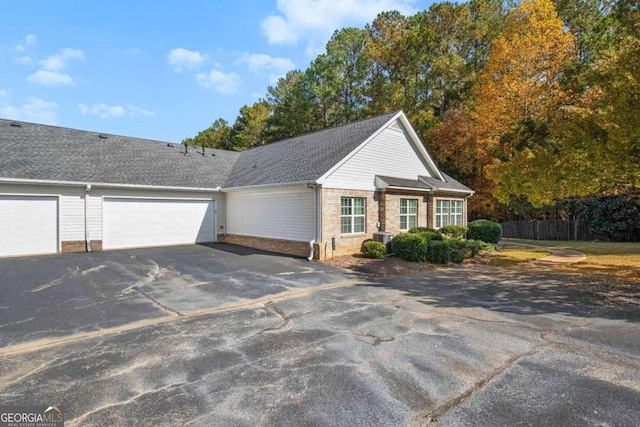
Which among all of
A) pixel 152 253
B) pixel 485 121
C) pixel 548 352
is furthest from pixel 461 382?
pixel 485 121

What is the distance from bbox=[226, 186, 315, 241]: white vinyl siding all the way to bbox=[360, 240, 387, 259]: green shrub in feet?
7.94

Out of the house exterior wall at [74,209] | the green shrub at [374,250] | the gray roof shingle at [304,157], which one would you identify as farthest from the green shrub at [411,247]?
the house exterior wall at [74,209]

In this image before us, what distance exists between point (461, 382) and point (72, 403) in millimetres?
4579

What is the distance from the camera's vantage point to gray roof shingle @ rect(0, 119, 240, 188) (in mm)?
14722

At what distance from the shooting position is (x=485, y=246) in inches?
667

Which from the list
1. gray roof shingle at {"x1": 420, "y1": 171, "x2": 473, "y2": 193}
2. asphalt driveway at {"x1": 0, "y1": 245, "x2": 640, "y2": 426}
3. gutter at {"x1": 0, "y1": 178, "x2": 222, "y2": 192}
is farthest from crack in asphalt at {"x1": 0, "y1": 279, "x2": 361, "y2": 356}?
gray roof shingle at {"x1": 420, "y1": 171, "x2": 473, "y2": 193}

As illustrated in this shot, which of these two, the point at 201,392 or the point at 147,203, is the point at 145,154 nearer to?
the point at 147,203

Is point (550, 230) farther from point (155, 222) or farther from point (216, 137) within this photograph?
point (216, 137)

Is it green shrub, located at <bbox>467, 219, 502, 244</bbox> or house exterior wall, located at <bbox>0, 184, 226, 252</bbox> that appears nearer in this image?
house exterior wall, located at <bbox>0, 184, 226, 252</bbox>

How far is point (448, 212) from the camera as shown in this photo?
19.4m

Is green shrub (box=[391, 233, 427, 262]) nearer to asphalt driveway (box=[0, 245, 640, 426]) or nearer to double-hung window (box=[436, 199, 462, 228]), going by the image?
asphalt driveway (box=[0, 245, 640, 426])

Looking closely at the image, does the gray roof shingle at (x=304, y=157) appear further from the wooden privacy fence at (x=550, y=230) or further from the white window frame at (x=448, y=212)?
the wooden privacy fence at (x=550, y=230)

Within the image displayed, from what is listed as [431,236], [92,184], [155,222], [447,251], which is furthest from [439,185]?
[92,184]

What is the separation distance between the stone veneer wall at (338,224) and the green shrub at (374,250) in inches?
23.6
